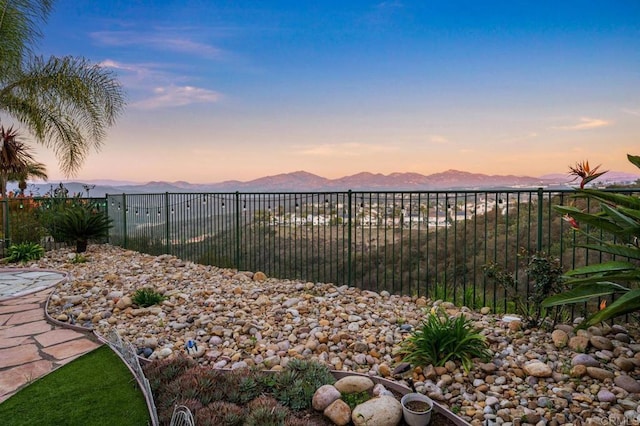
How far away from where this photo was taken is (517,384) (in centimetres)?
294

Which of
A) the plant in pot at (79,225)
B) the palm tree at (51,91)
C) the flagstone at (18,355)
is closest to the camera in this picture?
the flagstone at (18,355)

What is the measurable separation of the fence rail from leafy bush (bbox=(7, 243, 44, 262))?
4.87 ft

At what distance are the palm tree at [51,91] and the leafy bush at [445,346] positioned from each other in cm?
905

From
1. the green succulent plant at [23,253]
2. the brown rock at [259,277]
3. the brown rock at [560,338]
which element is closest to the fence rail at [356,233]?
the brown rock at [259,277]

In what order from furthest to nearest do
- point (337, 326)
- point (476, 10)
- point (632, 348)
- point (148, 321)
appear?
point (476, 10), point (148, 321), point (337, 326), point (632, 348)

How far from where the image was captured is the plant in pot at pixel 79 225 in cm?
988

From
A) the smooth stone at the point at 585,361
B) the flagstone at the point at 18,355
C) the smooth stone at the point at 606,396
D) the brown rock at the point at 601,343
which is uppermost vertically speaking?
the brown rock at the point at 601,343

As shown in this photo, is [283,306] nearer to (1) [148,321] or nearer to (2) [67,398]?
(1) [148,321]

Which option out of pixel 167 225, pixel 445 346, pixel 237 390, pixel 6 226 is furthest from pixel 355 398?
pixel 6 226

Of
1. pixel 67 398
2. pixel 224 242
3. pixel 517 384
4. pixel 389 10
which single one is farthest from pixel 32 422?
pixel 389 10

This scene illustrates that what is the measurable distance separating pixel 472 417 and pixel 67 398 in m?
3.06

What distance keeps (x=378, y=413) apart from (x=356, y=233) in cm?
499

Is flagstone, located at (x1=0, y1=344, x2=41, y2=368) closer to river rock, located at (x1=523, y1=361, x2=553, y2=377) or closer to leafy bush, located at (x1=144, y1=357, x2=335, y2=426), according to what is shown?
leafy bush, located at (x1=144, y1=357, x2=335, y2=426)

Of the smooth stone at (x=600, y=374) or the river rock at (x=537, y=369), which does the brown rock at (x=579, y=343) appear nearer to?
the smooth stone at (x=600, y=374)
